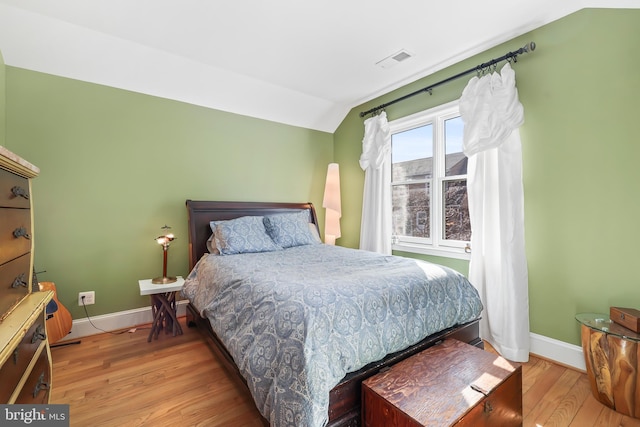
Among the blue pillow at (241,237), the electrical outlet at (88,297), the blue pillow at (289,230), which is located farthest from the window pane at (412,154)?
the electrical outlet at (88,297)

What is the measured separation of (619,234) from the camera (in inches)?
75.4

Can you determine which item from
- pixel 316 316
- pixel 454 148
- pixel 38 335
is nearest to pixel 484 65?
pixel 454 148

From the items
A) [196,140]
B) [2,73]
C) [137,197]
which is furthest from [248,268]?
[2,73]

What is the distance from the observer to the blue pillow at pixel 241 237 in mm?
2672

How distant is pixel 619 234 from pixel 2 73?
4718 mm

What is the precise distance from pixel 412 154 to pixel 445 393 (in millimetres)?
2569

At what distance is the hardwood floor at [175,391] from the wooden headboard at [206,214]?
3.08ft

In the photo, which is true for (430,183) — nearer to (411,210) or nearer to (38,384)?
(411,210)

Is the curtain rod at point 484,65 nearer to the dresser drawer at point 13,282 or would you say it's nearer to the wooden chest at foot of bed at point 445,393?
the wooden chest at foot of bed at point 445,393

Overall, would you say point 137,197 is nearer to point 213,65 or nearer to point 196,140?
point 196,140

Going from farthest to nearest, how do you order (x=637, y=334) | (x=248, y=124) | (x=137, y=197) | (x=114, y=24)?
(x=248, y=124) → (x=137, y=197) → (x=114, y=24) → (x=637, y=334)

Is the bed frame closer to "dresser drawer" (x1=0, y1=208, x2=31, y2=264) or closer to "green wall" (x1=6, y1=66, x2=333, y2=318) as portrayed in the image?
"green wall" (x1=6, y1=66, x2=333, y2=318)

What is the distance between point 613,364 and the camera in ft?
5.40

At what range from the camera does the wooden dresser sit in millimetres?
860
